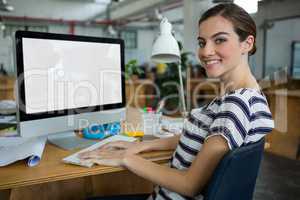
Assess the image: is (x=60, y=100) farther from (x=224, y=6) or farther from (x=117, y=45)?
(x=224, y=6)

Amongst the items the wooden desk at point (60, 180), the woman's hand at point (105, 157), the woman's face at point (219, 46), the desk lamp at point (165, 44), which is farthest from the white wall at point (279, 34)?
the woman's hand at point (105, 157)

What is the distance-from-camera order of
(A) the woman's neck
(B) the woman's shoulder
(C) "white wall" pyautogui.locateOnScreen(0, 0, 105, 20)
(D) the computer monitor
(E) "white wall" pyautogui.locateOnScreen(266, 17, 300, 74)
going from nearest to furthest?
1. (B) the woman's shoulder
2. (A) the woman's neck
3. (D) the computer monitor
4. (E) "white wall" pyautogui.locateOnScreen(266, 17, 300, 74)
5. (C) "white wall" pyautogui.locateOnScreen(0, 0, 105, 20)

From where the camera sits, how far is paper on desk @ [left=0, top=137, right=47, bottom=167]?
3.15 ft

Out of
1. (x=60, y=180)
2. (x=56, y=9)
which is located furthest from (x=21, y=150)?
(x=56, y=9)

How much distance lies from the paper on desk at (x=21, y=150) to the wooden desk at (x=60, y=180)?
0.9 inches

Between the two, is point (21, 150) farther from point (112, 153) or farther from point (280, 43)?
point (280, 43)

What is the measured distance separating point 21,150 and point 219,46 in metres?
0.80

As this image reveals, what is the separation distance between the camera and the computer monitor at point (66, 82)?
41.7 inches

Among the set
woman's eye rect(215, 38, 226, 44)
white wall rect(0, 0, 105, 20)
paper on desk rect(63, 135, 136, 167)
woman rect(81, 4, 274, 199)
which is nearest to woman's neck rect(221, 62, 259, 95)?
woman rect(81, 4, 274, 199)

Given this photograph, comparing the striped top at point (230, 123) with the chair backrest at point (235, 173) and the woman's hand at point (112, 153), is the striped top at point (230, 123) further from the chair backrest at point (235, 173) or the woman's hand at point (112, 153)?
the woman's hand at point (112, 153)

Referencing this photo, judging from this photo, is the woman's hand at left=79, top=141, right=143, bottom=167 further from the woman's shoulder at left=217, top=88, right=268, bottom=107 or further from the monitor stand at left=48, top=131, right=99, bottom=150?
the woman's shoulder at left=217, top=88, right=268, bottom=107

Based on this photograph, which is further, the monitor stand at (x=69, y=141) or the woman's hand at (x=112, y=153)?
the monitor stand at (x=69, y=141)

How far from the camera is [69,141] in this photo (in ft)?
4.11

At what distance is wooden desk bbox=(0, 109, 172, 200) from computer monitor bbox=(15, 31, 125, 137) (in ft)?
0.52
